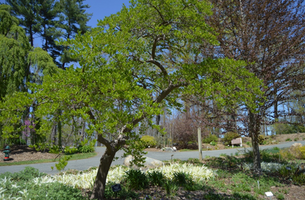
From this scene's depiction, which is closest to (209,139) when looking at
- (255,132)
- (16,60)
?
(255,132)

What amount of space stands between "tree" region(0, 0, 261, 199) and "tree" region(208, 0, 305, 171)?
2.83m

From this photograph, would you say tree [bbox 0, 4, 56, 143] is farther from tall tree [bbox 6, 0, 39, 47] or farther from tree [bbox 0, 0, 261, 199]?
tree [bbox 0, 0, 261, 199]

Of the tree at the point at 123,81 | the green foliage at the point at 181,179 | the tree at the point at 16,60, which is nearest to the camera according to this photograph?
the tree at the point at 123,81

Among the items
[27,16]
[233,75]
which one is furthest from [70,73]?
[27,16]

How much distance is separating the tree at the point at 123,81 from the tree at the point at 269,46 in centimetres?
283

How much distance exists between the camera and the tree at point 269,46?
642 centimetres

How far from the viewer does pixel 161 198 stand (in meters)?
4.30

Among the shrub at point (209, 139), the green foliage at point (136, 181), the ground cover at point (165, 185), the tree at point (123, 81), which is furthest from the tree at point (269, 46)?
the shrub at point (209, 139)

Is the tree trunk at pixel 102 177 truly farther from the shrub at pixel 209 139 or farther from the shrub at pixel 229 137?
the shrub at pixel 209 139

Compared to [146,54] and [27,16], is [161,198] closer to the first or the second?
[146,54]

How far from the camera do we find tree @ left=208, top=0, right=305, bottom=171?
6.42m

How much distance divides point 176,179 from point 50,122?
3765 mm

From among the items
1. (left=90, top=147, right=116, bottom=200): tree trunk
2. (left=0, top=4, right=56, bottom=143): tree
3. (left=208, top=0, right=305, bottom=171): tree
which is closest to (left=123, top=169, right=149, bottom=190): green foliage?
(left=90, top=147, right=116, bottom=200): tree trunk

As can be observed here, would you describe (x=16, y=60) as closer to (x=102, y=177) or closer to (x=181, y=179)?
(x=102, y=177)
